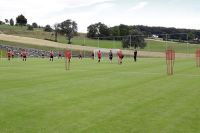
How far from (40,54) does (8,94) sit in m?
81.8

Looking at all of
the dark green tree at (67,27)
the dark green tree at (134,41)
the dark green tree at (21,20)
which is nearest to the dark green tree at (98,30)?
the dark green tree at (67,27)

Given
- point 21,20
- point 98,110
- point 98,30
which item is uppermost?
point 21,20

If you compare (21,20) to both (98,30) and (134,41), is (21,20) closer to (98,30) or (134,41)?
(98,30)

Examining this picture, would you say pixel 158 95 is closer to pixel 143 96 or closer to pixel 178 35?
pixel 143 96

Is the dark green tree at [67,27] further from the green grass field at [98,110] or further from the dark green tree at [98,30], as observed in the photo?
the green grass field at [98,110]

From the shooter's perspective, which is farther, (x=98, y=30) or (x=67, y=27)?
(x=98, y=30)

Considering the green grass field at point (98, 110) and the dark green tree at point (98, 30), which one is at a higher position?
the dark green tree at point (98, 30)

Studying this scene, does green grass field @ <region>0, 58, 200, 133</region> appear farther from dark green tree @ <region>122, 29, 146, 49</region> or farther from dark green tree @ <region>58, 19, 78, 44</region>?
dark green tree @ <region>58, 19, 78, 44</region>

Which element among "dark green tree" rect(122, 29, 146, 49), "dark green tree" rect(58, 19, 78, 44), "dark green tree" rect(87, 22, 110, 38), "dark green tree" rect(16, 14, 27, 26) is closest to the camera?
"dark green tree" rect(122, 29, 146, 49)

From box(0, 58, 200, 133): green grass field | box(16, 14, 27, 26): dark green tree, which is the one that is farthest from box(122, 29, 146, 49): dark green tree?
box(16, 14, 27, 26): dark green tree

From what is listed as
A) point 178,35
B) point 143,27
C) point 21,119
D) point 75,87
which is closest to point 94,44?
point 178,35

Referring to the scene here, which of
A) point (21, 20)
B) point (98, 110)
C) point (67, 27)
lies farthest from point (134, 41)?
point (21, 20)

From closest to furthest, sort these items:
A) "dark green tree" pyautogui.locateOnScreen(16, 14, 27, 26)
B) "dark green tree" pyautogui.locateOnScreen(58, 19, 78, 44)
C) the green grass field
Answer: the green grass field
"dark green tree" pyautogui.locateOnScreen(58, 19, 78, 44)
"dark green tree" pyautogui.locateOnScreen(16, 14, 27, 26)

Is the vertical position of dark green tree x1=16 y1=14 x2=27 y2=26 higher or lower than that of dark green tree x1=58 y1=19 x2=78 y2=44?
higher
